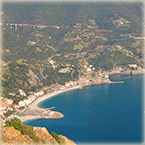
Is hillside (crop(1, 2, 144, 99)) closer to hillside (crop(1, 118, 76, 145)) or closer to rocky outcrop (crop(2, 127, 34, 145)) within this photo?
hillside (crop(1, 118, 76, 145))

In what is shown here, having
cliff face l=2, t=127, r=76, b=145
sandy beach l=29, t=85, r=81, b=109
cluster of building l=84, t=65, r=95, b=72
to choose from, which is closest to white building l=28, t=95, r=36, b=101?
sandy beach l=29, t=85, r=81, b=109

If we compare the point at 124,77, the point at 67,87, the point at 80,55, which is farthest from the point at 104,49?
the point at 67,87

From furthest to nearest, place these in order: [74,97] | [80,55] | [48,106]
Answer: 1. [80,55]
2. [74,97]
3. [48,106]

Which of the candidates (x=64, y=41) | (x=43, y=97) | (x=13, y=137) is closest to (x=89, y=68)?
(x=43, y=97)

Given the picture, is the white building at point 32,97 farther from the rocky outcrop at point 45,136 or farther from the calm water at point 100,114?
the rocky outcrop at point 45,136

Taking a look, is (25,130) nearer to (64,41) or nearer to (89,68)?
(89,68)

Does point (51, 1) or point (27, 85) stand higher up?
point (51, 1)

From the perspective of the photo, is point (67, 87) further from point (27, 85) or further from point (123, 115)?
point (123, 115)
